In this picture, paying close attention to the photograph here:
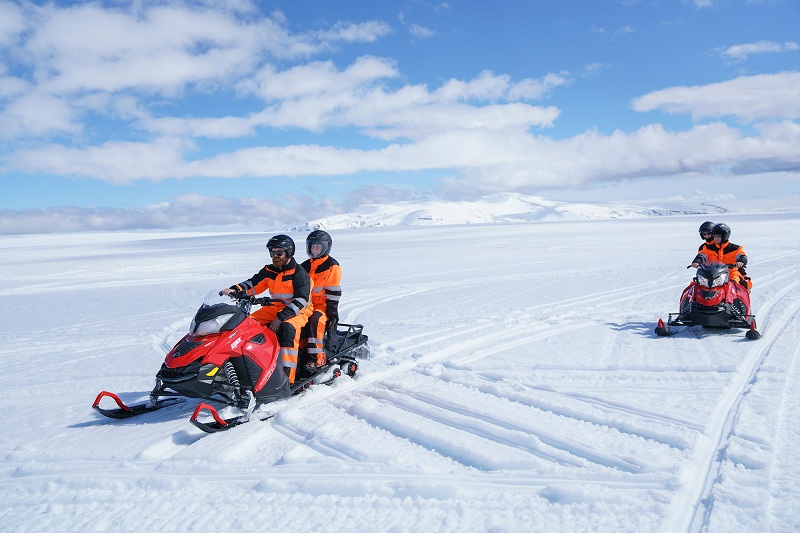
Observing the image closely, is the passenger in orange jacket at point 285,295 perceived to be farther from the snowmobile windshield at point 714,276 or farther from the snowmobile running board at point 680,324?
the snowmobile windshield at point 714,276

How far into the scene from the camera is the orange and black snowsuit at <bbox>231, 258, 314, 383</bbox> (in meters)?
5.33

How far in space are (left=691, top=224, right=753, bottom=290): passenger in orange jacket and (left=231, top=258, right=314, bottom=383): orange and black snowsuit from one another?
20.1 ft

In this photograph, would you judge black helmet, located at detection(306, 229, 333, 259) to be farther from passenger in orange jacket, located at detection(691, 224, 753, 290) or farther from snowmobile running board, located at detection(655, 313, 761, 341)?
passenger in orange jacket, located at detection(691, 224, 753, 290)

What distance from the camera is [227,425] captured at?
459 centimetres

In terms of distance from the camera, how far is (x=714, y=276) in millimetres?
7898

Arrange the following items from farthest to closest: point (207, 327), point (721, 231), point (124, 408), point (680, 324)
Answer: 1. point (721, 231)
2. point (680, 324)
3. point (124, 408)
4. point (207, 327)

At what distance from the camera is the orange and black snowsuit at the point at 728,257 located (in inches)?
326

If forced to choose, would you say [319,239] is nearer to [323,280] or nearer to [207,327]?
[323,280]

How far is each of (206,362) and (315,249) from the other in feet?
6.34

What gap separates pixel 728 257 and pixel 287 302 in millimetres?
7170

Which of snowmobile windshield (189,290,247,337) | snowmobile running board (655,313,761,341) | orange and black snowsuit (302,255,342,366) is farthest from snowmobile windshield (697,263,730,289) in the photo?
snowmobile windshield (189,290,247,337)

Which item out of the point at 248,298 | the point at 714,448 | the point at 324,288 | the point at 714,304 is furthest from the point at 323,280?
the point at 714,304

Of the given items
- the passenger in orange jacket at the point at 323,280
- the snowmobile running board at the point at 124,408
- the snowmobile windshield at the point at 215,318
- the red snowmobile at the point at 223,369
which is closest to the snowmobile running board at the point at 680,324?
→ the passenger in orange jacket at the point at 323,280

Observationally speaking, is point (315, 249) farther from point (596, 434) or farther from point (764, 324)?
point (764, 324)
